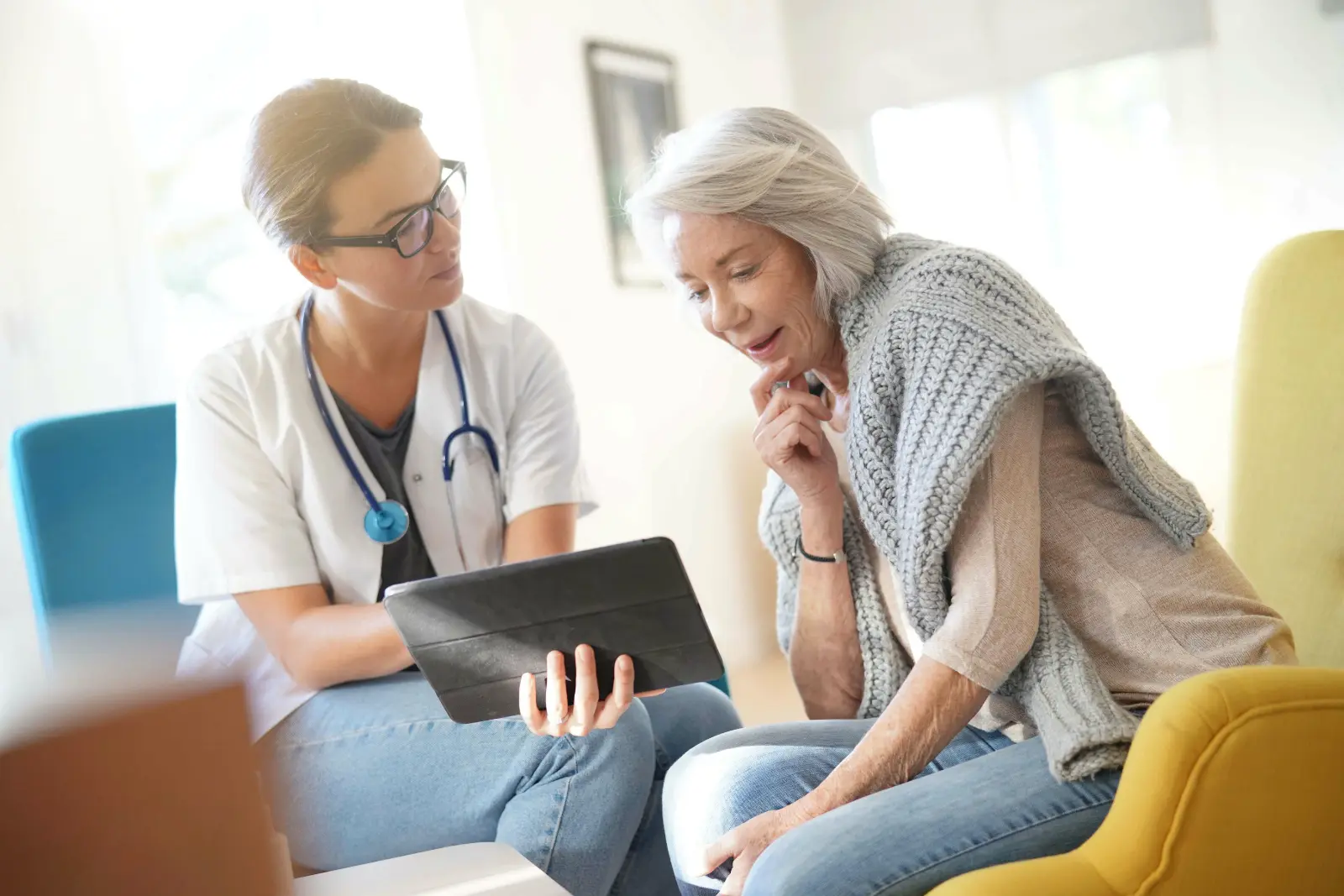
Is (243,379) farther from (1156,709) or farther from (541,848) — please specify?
(1156,709)

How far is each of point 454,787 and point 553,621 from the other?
26 centimetres

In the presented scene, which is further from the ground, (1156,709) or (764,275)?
(764,275)

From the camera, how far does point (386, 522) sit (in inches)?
59.2

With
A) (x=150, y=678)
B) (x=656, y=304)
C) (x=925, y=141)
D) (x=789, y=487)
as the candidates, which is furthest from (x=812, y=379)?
(x=925, y=141)

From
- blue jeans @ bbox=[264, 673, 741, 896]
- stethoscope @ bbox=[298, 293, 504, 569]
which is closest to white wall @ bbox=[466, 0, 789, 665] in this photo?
stethoscope @ bbox=[298, 293, 504, 569]

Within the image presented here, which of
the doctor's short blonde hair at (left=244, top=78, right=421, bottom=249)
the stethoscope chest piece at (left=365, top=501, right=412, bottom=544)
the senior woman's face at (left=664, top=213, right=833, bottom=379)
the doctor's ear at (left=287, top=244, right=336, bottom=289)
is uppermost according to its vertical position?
the doctor's short blonde hair at (left=244, top=78, right=421, bottom=249)

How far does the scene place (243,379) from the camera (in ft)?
5.02

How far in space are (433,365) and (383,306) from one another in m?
0.10

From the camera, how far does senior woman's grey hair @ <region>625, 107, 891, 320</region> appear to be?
1.21 metres

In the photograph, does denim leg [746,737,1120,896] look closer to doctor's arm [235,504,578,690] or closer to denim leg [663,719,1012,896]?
denim leg [663,719,1012,896]

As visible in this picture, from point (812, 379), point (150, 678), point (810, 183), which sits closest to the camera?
point (150, 678)

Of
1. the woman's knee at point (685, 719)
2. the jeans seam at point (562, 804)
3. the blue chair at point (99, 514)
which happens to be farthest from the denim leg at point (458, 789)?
the blue chair at point (99, 514)

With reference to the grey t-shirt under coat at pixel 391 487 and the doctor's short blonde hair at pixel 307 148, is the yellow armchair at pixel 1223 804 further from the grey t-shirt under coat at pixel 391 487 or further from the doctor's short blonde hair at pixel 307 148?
the doctor's short blonde hair at pixel 307 148

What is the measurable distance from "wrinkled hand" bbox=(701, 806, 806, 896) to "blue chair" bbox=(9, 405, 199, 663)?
0.89m
